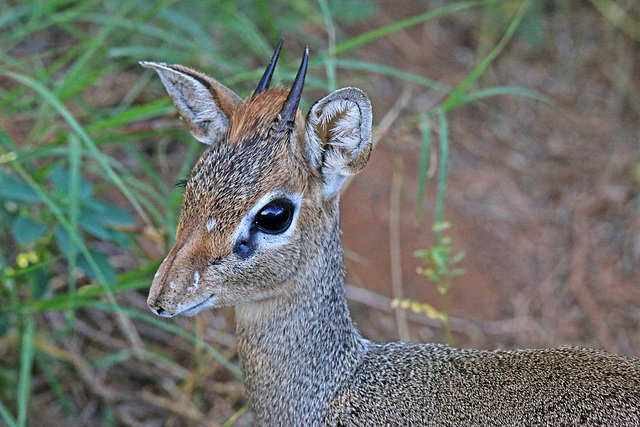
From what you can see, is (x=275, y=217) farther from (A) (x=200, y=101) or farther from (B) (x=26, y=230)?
(B) (x=26, y=230)

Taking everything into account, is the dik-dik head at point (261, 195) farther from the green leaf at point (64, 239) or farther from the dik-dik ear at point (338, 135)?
the green leaf at point (64, 239)

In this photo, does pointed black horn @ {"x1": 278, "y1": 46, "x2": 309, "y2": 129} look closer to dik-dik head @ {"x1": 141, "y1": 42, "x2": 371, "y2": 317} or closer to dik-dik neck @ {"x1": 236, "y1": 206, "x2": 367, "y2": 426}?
dik-dik head @ {"x1": 141, "y1": 42, "x2": 371, "y2": 317}

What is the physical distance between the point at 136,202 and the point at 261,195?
2.18ft

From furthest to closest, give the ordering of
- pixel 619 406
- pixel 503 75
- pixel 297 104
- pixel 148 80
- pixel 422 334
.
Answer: pixel 503 75
pixel 148 80
pixel 422 334
pixel 297 104
pixel 619 406

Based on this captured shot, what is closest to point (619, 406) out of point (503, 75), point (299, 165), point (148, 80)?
point (299, 165)

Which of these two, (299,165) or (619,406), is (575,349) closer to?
(619,406)

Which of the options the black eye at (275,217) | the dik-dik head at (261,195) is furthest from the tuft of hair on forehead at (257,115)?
the black eye at (275,217)

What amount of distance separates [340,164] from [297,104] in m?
0.21

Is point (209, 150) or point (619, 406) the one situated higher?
point (209, 150)

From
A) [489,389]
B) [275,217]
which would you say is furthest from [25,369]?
[489,389]

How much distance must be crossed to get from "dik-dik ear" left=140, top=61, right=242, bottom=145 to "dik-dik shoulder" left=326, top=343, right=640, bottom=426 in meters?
0.86

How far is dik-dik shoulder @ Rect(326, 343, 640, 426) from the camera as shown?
76.0 inches

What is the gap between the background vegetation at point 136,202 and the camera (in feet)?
8.60

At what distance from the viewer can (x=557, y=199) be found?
439 centimetres
